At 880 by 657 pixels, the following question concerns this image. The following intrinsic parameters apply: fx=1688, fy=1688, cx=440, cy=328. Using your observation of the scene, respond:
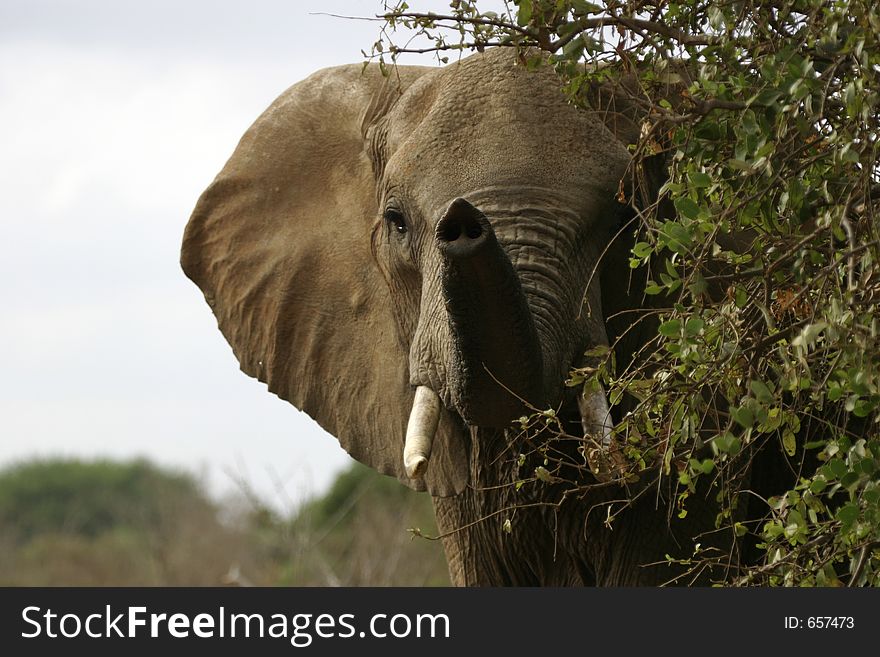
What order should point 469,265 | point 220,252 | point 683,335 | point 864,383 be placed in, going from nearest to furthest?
point 864,383
point 683,335
point 469,265
point 220,252

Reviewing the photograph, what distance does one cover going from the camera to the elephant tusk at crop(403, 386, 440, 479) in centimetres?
340

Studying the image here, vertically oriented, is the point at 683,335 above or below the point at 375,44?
below

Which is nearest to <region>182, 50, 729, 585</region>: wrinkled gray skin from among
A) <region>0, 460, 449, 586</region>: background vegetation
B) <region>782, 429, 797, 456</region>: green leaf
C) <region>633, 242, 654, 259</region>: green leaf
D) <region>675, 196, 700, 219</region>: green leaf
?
<region>633, 242, 654, 259</region>: green leaf

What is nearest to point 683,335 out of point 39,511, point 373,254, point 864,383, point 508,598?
point 864,383

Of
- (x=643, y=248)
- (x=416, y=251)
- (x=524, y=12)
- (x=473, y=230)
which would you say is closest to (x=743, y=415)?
(x=643, y=248)

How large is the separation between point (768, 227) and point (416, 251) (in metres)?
1.14

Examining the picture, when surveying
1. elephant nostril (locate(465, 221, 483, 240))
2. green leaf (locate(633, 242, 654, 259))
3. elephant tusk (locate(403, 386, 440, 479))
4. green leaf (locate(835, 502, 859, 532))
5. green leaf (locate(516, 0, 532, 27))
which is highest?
green leaf (locate(516, 0, 532, 27))

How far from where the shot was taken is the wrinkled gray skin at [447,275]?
3346mm

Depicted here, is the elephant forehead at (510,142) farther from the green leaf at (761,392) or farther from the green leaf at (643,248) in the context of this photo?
the green leaf at (761,392)

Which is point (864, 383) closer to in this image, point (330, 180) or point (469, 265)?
point (469, 265)

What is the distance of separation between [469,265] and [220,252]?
175 cm

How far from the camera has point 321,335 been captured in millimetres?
4441

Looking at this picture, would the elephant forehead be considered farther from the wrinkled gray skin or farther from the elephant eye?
the elephant eye

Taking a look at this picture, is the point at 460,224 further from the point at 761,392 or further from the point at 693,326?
the point at 761,392
